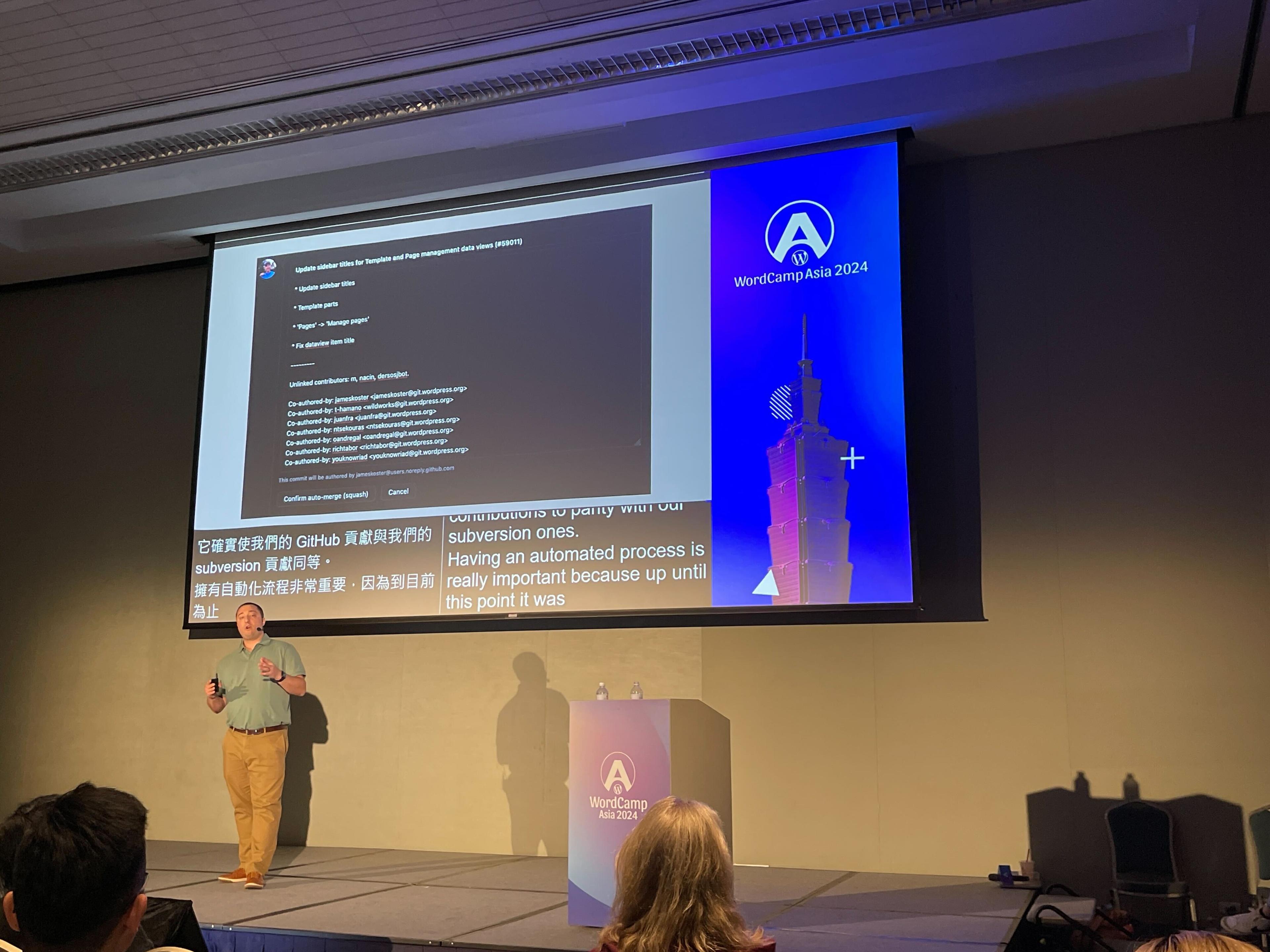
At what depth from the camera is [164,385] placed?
6660mm

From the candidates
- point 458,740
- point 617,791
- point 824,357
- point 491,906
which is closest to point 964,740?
point 824,357

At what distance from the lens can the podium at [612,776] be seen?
11.3 feet

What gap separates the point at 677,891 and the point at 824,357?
372 cm

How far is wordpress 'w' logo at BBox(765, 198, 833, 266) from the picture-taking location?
512 cm

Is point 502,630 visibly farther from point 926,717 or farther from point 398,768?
point 926,717

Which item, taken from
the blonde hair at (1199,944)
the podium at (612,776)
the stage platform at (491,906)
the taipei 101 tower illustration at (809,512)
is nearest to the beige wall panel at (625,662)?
the taipei 101 tower illustration at (809,512)

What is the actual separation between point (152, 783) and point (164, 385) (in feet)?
7.82

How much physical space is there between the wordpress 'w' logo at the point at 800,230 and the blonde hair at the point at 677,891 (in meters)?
3.87

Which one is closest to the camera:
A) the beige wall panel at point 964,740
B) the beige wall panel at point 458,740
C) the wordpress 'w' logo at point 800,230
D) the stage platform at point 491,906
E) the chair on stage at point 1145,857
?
the stage platform at point 491,906

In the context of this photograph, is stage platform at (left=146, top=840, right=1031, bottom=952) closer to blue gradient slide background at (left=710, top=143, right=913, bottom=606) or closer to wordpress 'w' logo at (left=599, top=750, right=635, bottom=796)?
wordpress 'w' logo at (left=599, top=750, right=635, bottom=796)

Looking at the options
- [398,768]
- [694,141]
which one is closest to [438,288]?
[694,141]

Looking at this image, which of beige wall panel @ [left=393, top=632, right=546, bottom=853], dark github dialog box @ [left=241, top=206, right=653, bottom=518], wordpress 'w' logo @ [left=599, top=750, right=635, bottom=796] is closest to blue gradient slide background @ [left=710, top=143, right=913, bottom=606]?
dark github dialog box @ [left=241, top=206, right=653, bottom=518]

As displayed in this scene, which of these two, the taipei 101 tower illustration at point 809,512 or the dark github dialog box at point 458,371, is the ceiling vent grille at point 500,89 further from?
the taipei 101 tower illustration at point 809,512

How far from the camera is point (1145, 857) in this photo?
176 inches
